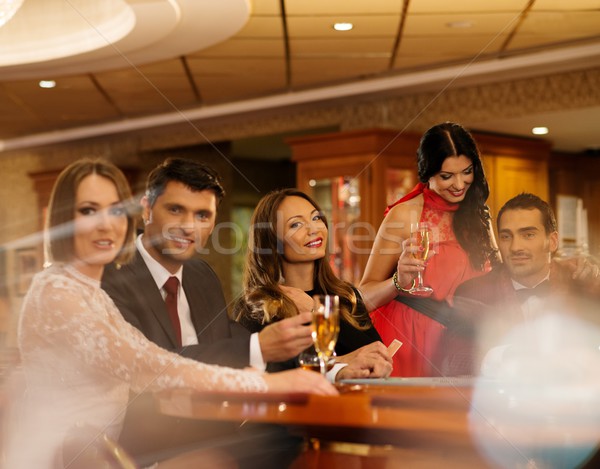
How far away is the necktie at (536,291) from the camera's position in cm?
250

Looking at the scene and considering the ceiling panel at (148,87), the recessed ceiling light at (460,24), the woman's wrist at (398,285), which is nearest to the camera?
the woman's wrist at (398,285)

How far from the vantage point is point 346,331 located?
2303mm

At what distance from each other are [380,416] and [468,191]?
104 centimetres

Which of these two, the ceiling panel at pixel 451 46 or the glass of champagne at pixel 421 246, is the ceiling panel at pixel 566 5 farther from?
the glass of champagne at pixel 421 246

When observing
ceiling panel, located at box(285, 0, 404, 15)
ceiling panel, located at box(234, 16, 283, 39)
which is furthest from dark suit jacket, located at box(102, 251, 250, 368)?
ceiling panel, located at box(234, 16, 283, 39)

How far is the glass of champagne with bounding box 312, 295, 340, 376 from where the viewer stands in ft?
6.04

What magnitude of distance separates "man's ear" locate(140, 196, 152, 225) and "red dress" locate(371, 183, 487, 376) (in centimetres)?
76

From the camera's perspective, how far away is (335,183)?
4.33 m

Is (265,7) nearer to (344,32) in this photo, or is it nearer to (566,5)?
(344,32)

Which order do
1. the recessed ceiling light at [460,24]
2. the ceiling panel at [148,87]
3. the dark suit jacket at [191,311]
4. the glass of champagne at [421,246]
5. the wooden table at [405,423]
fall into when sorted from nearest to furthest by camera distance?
the wooden table at [405,423] → the dark suit jacket at [191,311] → the glass of champagne at [421,246] → the recessed ceiling light at [460,24] → the ceiling panel at [148,87]

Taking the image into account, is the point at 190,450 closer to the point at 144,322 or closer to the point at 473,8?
the point at 144,322

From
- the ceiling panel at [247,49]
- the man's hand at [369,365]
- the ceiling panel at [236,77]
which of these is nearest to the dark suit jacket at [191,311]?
the man's hand at [369,365]

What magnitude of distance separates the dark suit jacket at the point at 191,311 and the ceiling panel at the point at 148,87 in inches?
85.5

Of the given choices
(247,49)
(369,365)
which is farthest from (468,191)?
(247,49)
